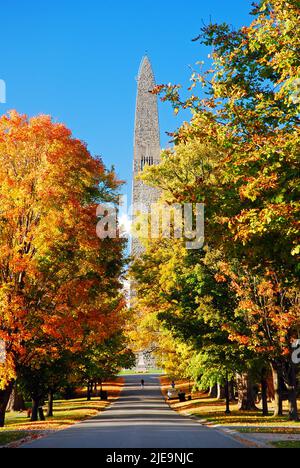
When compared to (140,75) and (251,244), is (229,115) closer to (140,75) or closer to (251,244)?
(251,244)

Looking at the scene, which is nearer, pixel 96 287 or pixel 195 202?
pixel 195 202

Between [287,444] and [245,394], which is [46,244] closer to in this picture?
[287,444]

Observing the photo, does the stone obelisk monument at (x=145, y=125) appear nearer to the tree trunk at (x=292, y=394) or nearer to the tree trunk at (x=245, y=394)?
the tree trunk at (x=245, y=394)

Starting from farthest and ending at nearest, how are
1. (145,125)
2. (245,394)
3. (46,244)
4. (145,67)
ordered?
(145,67)
(145,125)
(245,394)
(46,244)

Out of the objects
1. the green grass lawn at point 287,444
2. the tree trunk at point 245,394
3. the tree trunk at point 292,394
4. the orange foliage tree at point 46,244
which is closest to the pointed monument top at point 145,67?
the tree trunk at point 245,394

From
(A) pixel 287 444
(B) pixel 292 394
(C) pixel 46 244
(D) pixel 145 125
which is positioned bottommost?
(A) pixel 287 444

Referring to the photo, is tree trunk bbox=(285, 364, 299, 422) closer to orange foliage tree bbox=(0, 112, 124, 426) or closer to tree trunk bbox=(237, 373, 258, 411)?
tree trunk bbox=(237, 373, 258, 411)

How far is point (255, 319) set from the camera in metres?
28.6

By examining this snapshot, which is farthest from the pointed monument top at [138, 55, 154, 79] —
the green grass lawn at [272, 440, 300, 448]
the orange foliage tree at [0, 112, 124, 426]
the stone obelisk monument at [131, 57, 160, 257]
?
the green grass lawn at [272, 440, 300, 448]

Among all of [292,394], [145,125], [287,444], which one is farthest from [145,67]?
[287,444]

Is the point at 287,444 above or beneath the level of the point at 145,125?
beneath

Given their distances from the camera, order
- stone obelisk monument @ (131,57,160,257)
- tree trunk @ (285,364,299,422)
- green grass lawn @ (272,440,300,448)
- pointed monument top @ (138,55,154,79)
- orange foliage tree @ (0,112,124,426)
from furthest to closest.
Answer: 1. pointed monument top @ (138,55,154,79)
2. stone obelisk monument @ (131,57,160,257)
3. tree trunk @ (285,364,299,422)
4. orange foliage tree @ (0,112,124,426)
5. green grass lawn @ (272,440,300,448)
